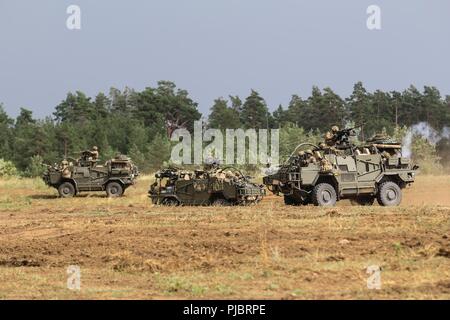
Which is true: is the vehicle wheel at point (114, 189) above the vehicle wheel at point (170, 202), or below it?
above

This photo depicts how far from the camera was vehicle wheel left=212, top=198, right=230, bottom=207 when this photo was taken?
22.7m

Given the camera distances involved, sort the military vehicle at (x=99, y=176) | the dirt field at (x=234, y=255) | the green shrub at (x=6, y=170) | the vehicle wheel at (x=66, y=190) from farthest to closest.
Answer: the green shrub at (x=6, y=170) < the vehicle wheel at (x=66, y=190) < the military vehicle at (x=99, y=176) < the dirt field at (x=234, y=255)

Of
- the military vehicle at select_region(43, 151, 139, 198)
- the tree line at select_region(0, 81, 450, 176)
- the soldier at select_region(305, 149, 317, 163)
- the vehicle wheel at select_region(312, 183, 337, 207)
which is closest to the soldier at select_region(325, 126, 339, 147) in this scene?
the soldier at select_region(305, 149, 317, 163)

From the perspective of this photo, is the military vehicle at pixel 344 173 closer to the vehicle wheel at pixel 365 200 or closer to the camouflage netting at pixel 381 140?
the camouflage netting at pixel 381 140

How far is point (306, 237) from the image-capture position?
12977 mm

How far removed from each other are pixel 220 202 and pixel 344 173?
3.84m

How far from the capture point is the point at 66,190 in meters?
32.2

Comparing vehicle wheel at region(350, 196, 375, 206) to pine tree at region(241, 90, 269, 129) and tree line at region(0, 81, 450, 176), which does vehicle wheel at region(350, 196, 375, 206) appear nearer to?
tree line at region(0, 81, 450, 176)

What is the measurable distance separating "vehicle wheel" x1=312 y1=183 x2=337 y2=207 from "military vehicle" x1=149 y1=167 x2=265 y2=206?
1849 mm

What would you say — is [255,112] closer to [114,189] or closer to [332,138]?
[114,189]

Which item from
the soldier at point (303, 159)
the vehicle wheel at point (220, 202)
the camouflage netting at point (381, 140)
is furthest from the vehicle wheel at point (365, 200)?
the vehicle wheel at point (220, 202)

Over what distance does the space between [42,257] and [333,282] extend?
547 centimetres

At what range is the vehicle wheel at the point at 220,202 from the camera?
2266 centimetres

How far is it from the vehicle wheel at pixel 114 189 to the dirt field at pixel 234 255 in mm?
13850
